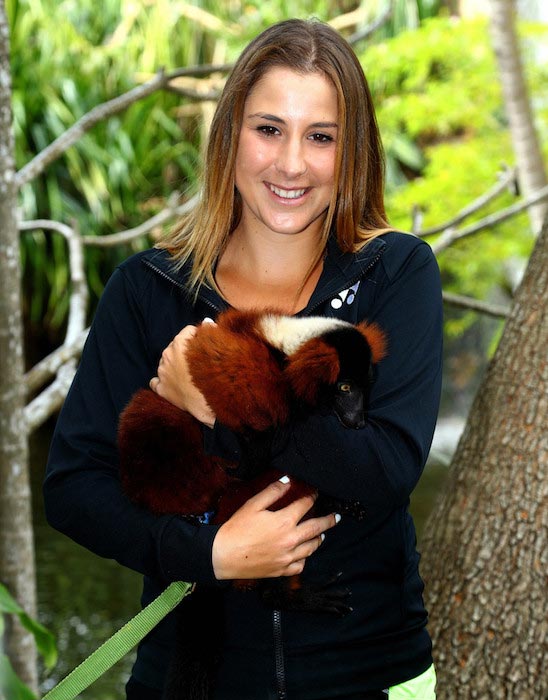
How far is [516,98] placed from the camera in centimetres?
498

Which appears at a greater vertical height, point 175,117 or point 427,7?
point 427,7

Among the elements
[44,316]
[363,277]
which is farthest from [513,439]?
[44,316]

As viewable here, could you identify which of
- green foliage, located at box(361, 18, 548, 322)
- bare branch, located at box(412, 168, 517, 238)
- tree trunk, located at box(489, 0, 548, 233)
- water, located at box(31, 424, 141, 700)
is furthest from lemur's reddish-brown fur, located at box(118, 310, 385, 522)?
green foliage, located at box(361, 18, 548, 322)

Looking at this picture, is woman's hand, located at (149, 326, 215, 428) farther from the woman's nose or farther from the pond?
the pond

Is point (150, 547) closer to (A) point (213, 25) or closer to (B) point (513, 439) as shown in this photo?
(B) point (513, 439)

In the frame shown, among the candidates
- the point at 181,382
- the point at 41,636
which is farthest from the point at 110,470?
the point at 41,636

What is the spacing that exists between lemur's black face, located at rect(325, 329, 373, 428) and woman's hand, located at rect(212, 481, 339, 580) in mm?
186

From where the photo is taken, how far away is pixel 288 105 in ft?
5.91

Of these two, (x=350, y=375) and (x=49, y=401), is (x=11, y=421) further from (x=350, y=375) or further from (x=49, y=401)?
(x=350, y=375)

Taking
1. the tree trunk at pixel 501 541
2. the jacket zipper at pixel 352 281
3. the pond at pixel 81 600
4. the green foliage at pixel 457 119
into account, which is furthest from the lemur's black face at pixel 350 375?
the green foliage at pixel 457 119

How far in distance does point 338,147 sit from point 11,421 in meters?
1.50

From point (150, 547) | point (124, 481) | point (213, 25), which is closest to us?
point (150, 547)

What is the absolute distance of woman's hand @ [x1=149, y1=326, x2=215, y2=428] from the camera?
1.65 m

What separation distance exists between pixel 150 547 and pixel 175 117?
26.2ft
